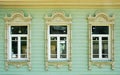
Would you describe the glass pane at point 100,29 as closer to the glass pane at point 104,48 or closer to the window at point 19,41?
the glass pane at point 104,48

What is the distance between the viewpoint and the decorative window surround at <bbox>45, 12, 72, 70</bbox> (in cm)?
1061

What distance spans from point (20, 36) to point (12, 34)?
319 millimetres

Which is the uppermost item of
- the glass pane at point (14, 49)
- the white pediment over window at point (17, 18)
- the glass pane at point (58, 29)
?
the white pediment over window at point (17, 18)

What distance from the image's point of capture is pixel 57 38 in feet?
35.3

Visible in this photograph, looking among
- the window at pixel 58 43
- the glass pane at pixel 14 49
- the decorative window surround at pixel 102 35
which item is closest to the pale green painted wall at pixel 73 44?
the decorative window surround at pixel 102 35

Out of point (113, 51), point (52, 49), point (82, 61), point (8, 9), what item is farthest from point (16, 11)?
point (113, 51)

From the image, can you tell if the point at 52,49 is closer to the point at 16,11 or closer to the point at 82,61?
the point at 82,61

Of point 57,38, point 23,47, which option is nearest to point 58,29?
point 57,38

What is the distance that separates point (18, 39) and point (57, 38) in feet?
4.92

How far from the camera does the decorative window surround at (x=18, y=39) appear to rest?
1062 centimetres

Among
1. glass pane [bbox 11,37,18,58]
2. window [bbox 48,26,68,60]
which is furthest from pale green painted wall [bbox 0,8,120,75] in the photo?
glass pane [bbox 11,37,18,58]

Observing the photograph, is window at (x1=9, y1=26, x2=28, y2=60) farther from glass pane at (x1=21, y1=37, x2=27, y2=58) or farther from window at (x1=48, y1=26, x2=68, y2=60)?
window at (x1=48, y1=26, x2=68, y2=60)

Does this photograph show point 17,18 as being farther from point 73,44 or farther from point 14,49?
point 73,44

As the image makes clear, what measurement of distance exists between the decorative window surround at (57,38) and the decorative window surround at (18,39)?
2.37ft
